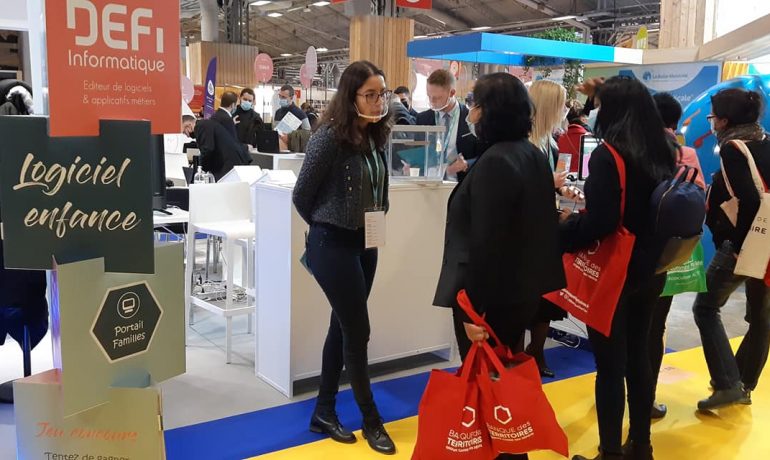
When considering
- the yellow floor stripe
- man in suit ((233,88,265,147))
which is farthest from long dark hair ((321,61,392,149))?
man in suit ((233,88,265,147))

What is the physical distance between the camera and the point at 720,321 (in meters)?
3.03

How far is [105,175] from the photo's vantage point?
1544mm

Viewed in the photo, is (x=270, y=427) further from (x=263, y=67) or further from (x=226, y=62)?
(x=226, y=62)

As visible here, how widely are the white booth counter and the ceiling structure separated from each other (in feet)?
27.8

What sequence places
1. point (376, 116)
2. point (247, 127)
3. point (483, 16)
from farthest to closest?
point (483, 16)
point (247, 127)
point (376, 116)

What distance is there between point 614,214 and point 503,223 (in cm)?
45

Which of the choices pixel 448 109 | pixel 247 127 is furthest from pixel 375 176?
pixel 247 127

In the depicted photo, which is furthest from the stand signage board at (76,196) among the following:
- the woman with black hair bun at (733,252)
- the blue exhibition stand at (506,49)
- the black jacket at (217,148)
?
the black jacket at (217,148)

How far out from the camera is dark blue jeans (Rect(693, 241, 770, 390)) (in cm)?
293

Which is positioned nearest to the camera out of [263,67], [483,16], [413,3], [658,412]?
[658,412]

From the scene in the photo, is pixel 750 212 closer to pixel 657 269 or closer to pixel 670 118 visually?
pixel 670 118

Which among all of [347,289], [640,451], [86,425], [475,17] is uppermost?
[475,17]

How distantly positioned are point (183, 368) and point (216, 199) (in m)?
2.14

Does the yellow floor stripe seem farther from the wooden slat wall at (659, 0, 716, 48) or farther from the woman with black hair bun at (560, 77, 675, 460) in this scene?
the wooden slat wall at (659, 0, 716, 48)
